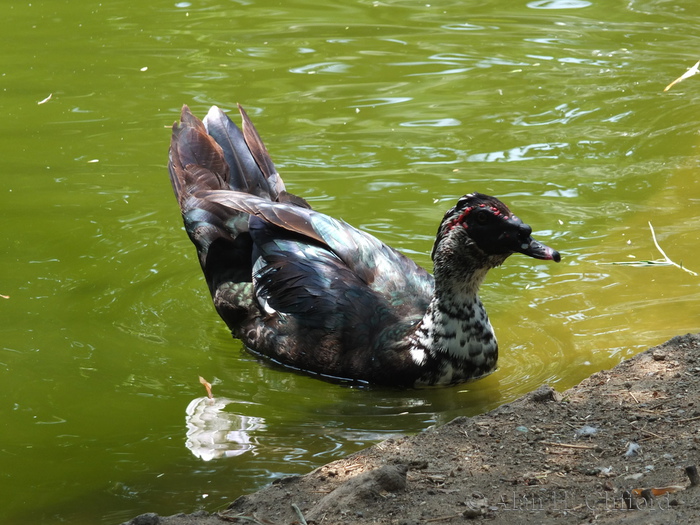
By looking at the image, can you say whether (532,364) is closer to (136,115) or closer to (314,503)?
(314,503)

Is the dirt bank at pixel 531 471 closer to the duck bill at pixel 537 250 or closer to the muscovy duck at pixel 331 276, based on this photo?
the duck bill at pixel 537 250

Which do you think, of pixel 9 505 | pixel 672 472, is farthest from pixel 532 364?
pixel 9 505

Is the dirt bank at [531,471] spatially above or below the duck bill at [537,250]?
below

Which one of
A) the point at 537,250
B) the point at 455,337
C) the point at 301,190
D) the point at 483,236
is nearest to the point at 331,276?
the point at 455,337

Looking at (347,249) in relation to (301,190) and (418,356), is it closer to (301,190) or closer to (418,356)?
(418,356)

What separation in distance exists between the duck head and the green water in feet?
2.57

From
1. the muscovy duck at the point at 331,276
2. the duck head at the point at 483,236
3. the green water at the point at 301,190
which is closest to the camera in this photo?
the green water at the point at 301,190

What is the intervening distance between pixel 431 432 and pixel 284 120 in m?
5.64

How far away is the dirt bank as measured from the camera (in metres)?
4.14

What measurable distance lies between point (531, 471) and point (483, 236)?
1.89 meters

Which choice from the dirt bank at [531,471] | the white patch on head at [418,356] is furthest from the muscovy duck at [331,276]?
the dirt bank at [531,471]

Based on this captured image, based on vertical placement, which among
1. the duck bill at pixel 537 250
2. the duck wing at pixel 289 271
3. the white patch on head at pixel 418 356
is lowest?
the white patch on head at pixel 418 356

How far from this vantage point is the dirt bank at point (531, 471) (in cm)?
414

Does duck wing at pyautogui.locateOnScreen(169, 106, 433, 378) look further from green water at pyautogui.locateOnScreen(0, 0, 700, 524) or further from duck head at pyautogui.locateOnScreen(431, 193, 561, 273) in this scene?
duck head at pyautogui.locateOnScreen(431, 193, 561, 273)
